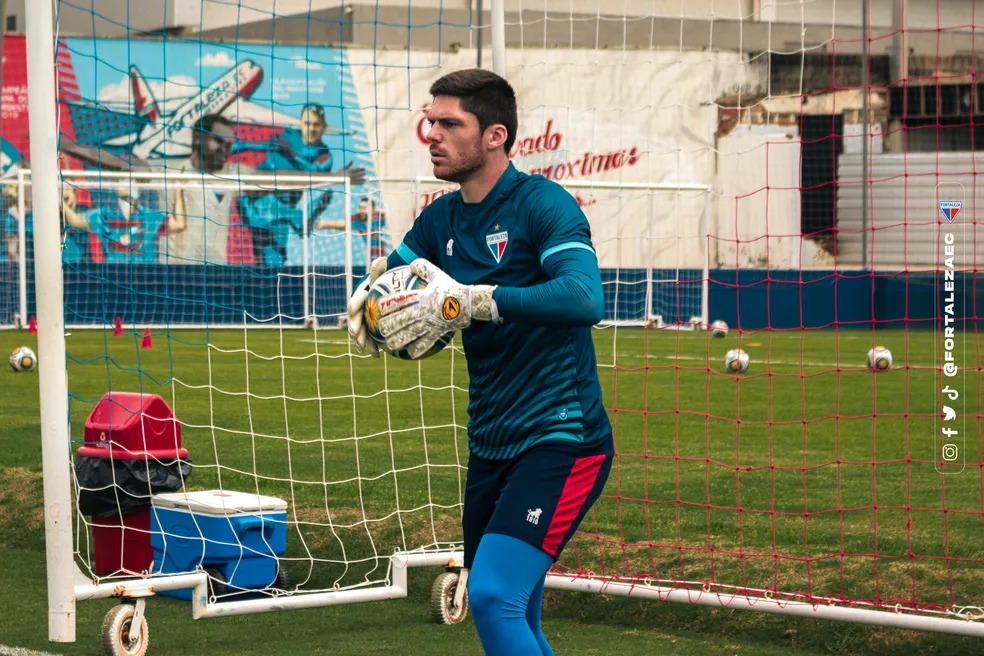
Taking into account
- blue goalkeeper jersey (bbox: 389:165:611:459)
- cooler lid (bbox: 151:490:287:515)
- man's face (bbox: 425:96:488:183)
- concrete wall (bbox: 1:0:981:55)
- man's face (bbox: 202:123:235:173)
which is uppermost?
concrete wall (bbox: 1:0:981:55)

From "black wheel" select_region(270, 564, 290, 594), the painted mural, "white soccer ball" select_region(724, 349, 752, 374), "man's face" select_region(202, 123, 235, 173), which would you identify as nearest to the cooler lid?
"black wheel" select_region(270, 564, 290, 594)

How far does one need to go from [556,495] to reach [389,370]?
14606 mm

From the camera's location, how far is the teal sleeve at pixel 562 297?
3631mm

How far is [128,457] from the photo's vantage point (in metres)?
6.99

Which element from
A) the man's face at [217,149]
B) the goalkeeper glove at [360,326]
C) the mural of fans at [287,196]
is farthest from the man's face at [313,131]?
the goalkeeper glove at [360,326]

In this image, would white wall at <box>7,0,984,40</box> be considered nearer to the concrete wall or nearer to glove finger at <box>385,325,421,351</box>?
the concrete wall

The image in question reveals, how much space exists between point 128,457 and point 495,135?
11.8 ft

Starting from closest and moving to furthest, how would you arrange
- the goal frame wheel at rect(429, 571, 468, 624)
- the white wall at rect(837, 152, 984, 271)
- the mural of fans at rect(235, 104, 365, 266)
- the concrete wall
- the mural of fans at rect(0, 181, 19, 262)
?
the goal frame wheel at rect(429, 571, 468, 624) → the mural of fans at rect(0, 181, 19, 262) → the white wall at rect(837, 152, 984, 271) → the mural of fans at rect(235, 104, 365, 266) → the concrete wall

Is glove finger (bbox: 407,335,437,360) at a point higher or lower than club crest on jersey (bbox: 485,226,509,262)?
lower

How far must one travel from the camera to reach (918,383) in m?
17.1

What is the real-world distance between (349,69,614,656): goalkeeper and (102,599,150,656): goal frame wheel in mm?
2147

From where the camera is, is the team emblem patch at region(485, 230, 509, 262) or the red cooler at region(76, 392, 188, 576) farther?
the red cooler at region(76, 392, 188, 576)

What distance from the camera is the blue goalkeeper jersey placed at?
3.88 meters

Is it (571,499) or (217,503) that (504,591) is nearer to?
(571,499)
